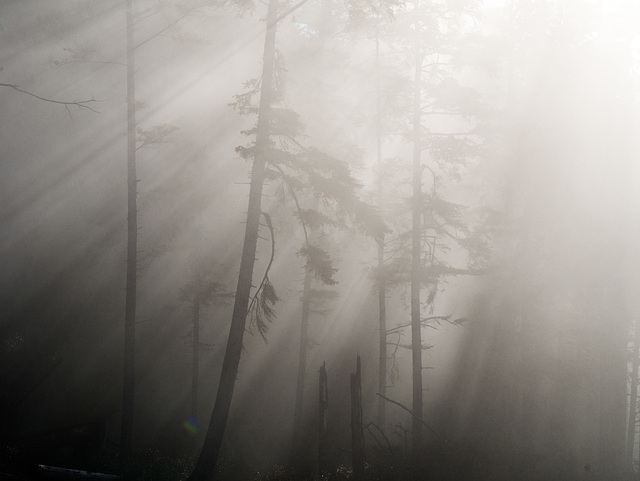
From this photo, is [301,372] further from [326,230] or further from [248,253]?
[248,253]

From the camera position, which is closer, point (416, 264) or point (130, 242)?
point (130, 242)

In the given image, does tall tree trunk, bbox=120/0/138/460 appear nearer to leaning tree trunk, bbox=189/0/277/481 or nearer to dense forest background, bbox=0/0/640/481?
dense forest background, bbox=0/0/640/481

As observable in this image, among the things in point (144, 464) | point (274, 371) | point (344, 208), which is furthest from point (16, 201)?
point (344, 208)

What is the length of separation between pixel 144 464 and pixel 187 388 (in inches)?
544

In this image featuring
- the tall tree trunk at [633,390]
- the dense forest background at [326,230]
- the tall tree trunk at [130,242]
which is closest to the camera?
the dense forest background at [326,230]

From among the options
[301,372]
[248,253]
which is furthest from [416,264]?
[301,372]

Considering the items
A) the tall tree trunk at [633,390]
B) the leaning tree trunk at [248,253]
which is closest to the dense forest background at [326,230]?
the leaning tree trunk at [248,253]

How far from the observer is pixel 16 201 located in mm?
27047

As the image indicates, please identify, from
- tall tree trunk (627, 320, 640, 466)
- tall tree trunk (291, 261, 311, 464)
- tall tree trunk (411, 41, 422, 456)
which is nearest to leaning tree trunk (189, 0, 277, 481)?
tall tree trunk (411, 41, 422, 456)

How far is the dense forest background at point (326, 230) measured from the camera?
42.0ft

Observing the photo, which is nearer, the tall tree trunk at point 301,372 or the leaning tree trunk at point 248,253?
the leaning tree trunk at point 248,253

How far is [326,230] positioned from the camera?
21.2 metres

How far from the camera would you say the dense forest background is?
1280 centimetres

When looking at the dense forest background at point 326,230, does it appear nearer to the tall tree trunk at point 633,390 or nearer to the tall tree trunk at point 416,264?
the tall tree trunk at point 416,264
